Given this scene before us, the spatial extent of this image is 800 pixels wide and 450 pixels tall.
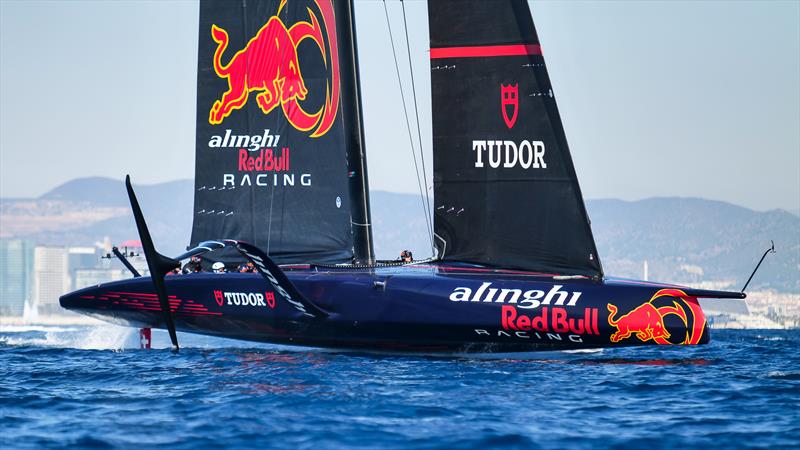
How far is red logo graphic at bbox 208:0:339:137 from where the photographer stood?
62.5 ft

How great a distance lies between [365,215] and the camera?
63.0 feet

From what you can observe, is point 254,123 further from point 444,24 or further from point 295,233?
point 444,24

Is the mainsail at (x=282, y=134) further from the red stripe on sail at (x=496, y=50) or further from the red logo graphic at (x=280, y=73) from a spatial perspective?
the red stripe on sail at (x=496, y=50)

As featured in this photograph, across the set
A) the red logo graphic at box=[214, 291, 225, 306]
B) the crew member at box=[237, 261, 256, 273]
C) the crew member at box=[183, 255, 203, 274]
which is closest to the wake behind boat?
the red logo graphic at box=[214, 291, 225, 306]

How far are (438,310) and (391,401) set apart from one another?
4276 mm

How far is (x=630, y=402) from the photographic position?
12.4m

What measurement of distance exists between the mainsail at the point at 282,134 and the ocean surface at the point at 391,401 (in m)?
2.37

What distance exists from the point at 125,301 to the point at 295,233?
8.89 feet

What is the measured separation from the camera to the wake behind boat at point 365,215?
53.2 feet

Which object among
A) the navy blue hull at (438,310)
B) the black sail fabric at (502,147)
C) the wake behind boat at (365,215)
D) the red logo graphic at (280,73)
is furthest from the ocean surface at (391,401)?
the red logo graphic at (280,73)

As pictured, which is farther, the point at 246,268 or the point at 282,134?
the point at 282,134

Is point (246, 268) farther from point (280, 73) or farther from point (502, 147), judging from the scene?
point (502, 147)

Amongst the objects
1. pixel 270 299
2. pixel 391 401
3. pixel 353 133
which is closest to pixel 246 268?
pixel 270 299

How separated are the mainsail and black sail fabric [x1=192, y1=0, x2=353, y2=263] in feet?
0.05
